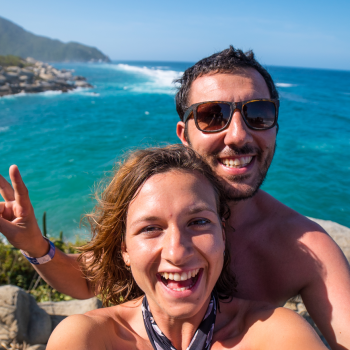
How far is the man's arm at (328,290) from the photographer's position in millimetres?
2123

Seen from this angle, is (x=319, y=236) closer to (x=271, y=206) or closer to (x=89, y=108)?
(x=271, y=206)

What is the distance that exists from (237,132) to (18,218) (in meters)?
1.82

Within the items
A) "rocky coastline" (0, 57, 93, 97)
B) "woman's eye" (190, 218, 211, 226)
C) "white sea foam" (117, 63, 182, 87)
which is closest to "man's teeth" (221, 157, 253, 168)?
"woman's eye" (190, 218, 211, 226)

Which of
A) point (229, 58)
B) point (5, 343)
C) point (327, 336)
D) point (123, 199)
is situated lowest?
point (5, 343)

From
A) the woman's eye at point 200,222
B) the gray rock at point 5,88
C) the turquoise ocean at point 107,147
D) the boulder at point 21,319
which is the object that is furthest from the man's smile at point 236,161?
the gray rock at point 5,88

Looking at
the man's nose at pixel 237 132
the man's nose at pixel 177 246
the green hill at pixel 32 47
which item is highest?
the green hill at pixel 32 47

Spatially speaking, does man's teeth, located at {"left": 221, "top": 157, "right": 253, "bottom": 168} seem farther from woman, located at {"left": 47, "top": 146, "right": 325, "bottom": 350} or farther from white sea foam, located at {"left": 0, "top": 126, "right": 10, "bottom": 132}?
white sea foam, located at {"left": 0, "top": 126, "right": 10, "bottom": 132}

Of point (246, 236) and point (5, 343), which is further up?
point (246, 236)

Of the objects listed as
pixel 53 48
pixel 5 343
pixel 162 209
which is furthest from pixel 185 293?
pixel 53 48

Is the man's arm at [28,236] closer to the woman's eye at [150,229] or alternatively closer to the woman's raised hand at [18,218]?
the woman's raised hand at [18,218]

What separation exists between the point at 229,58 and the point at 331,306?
2.11 m

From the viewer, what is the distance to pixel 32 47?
17838 cm

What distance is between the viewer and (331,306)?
2189 millimetres

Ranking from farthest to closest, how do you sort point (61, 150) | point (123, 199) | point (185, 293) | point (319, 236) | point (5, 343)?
point (61, 150), point (5, 343), point (319, 236), point (123, 199), point (185, 293)
